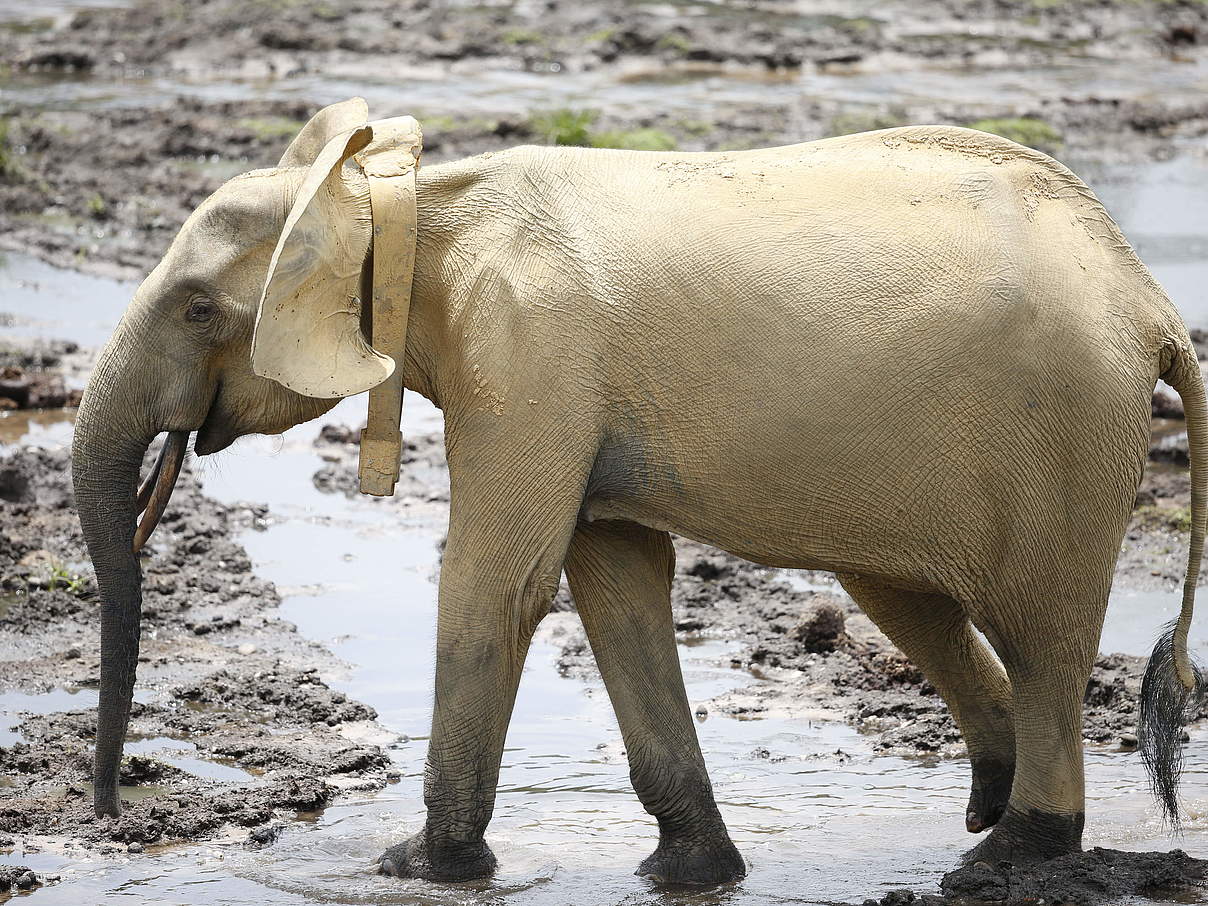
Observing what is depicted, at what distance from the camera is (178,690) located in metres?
7.00

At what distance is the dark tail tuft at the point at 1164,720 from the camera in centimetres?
535

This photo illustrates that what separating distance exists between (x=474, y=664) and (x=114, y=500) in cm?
111

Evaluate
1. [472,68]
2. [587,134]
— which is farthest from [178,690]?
[472,68]

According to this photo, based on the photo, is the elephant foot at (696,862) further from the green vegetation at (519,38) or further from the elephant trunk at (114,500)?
the green vegetation at (519,38)

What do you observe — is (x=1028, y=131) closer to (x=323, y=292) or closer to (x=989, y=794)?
(x=989, y=794)

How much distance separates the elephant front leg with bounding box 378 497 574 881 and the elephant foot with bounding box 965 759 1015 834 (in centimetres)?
151

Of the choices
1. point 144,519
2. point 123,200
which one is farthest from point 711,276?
point 123,200

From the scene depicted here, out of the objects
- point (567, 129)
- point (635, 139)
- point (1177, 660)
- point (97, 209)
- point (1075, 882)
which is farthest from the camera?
point (635, 139)

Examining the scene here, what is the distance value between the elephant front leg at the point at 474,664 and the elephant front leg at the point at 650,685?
1.21 feet

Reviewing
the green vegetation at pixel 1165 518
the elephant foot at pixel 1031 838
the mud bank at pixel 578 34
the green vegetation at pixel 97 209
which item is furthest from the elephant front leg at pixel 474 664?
the mud bank at pixel 578 34

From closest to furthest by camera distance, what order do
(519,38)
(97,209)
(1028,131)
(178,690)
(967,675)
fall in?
(967,675) < (178,690) < (97,209) < (1028,131) < (519,38)

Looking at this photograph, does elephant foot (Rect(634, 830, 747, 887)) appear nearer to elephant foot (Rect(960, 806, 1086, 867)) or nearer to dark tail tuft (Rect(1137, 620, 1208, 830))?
elephant foot (Rect(960, 806, 1086, 867))

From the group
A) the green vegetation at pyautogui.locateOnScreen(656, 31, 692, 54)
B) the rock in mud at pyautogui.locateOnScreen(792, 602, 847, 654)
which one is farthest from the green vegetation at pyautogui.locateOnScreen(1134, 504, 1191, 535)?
the green vegetation at pyautogui.locateOnScreen(656, 31, 692, 54)

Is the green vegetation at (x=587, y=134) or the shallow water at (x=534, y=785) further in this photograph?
the green vegetation at (x=587, y=134)
